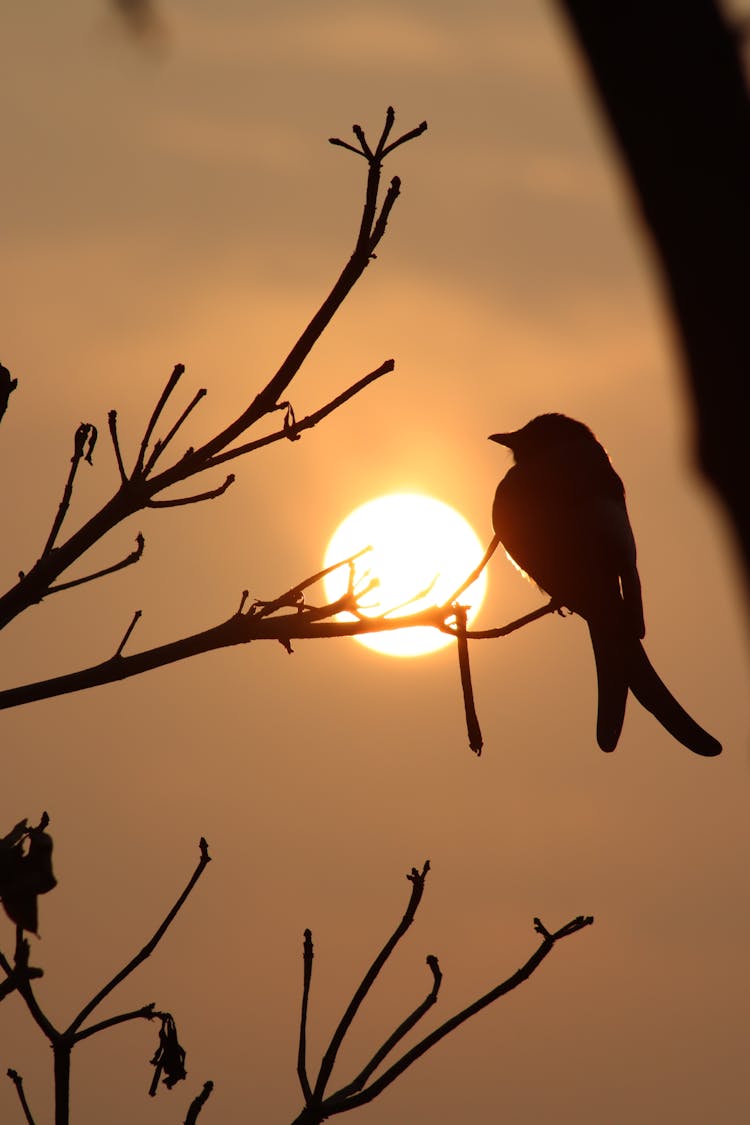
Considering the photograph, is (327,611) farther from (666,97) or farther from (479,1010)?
(666,97)

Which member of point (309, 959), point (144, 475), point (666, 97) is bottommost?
point (309, 959)

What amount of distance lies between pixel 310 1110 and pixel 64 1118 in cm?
65

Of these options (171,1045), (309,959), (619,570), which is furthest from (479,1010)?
(619,570)


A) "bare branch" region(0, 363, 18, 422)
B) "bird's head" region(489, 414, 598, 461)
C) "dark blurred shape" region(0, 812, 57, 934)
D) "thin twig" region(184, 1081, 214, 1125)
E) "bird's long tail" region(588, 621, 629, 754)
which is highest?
"bird's head" region(489, 414, 598, 461)

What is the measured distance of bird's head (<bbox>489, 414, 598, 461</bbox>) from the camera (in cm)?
908

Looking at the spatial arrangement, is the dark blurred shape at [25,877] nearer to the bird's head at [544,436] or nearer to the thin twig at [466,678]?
the thin twig at [466,678]

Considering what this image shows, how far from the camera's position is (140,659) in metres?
3.77

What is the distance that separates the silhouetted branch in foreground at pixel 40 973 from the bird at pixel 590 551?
252 cm

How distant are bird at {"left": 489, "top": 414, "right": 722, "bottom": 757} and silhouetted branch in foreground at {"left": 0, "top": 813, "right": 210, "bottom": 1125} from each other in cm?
252

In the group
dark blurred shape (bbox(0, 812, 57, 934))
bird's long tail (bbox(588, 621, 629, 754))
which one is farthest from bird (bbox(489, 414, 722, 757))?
dark blurred shape (bbox(0, 812, 57, 934))

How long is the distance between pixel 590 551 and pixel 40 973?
193 inches

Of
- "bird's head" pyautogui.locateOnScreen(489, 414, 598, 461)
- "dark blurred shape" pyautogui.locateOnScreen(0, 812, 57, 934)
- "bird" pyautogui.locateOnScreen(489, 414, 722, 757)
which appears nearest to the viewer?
"dark blurred shape" pyautogui.locateOnScreen(0, 812, 57, 934)

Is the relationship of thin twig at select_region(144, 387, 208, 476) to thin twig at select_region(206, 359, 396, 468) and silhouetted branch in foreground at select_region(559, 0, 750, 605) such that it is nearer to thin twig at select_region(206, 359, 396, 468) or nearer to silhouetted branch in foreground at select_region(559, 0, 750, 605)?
thin twig at select_region(206, 359, 396, 468)

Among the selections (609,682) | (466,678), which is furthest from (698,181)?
(609,682)
